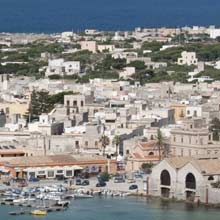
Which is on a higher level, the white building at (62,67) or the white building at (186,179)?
the white building at (62,67)

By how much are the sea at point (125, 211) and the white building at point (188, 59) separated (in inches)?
1221

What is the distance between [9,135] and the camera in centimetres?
4069

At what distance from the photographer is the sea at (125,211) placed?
31656 millimetres

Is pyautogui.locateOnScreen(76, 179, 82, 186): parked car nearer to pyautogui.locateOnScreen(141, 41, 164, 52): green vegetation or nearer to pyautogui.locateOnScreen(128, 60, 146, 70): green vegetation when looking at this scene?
pyautogui.locateOnScreen(128, 60, 146, 70): green vegetation

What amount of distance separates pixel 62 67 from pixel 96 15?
79.8 m

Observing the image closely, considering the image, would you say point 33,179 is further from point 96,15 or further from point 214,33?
point 96,15

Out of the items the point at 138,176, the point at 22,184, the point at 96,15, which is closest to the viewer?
the point at 22,184

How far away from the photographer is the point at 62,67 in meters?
61.4

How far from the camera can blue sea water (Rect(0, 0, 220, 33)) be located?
11275cm

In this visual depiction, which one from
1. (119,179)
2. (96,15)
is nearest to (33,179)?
(119,179)

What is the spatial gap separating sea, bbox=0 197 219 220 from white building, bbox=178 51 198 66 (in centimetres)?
3100

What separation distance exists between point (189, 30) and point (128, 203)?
5223cm

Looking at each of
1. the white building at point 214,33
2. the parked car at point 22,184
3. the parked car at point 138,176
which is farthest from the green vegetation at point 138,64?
the parked car at point 22,184

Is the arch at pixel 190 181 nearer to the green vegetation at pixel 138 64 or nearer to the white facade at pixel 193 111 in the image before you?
the white facade at pixel 193 111
